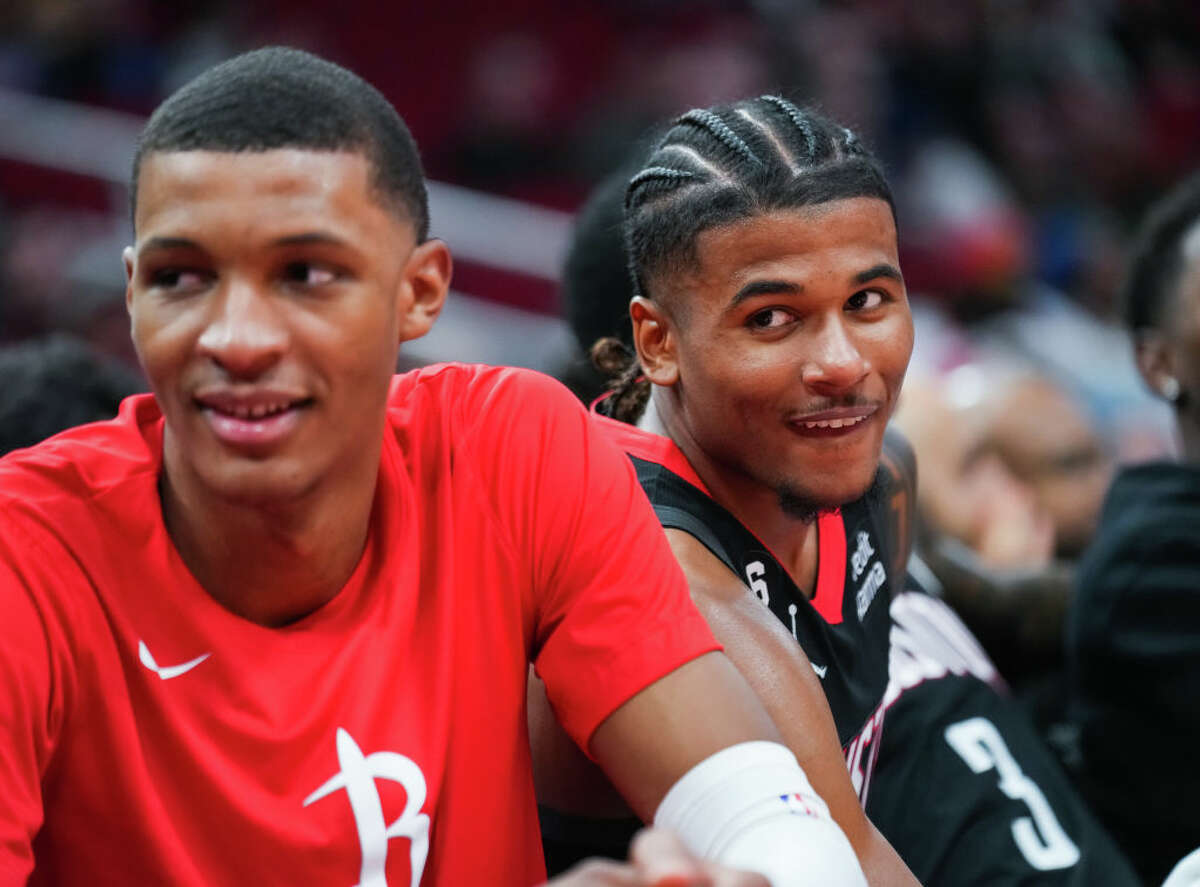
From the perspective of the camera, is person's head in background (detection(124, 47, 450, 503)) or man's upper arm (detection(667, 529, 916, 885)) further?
man's upper arm (detection(667, 529, 916, 885))

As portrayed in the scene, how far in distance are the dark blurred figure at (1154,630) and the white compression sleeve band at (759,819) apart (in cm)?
145

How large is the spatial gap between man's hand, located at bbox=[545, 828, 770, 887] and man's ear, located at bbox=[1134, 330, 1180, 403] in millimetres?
2137

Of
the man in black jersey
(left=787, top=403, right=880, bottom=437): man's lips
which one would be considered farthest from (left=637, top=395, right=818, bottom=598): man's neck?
(left=787, top=403, right=880, bottom=437): man's lips

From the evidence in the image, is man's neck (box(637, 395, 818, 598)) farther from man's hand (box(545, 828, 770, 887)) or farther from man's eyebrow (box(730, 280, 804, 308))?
man's hand (box(545, 828, 770, 887))

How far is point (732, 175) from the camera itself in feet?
6.67

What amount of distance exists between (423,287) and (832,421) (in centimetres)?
66

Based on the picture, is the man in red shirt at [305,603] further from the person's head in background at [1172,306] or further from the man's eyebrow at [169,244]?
the person's head in background at [1172,306]

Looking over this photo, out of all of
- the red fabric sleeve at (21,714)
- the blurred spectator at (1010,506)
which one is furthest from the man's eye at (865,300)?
the blurred spectator at (1010,506)

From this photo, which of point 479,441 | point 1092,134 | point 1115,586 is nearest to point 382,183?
point 479,441

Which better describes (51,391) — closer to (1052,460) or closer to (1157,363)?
(1157,363)

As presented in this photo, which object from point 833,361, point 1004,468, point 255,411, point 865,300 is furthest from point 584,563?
point 1004,468

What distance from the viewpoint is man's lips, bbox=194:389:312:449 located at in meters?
1.48

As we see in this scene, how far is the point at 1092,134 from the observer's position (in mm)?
8367

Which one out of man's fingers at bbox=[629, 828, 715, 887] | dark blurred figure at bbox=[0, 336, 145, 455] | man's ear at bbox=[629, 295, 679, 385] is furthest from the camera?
dark blurred figure at bbox=[0, 336, 145, 455]
